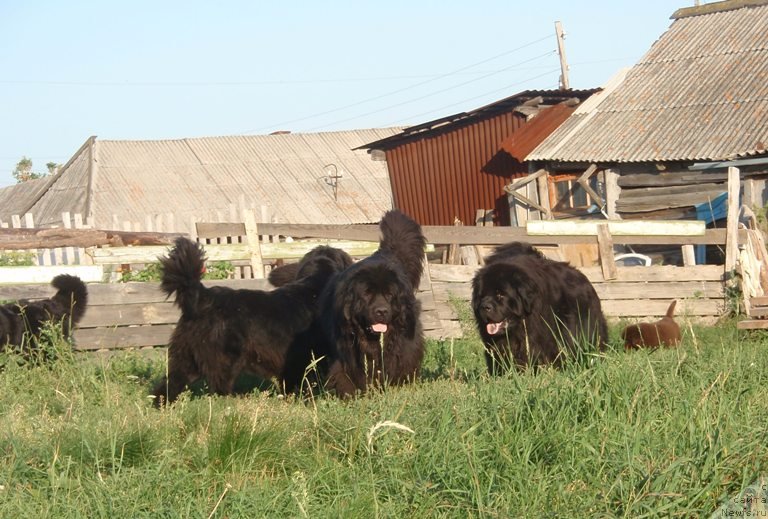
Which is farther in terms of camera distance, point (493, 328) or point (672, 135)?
point (672, 135)

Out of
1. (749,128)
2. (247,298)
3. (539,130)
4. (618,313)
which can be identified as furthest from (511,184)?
(247,298)

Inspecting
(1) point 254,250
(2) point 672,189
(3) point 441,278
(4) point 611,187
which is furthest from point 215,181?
(3) point 441,278

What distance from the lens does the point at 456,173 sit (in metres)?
33.3

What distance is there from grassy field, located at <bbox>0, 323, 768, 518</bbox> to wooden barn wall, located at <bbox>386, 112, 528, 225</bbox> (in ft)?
87.8

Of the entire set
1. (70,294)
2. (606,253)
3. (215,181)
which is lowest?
(606,253)

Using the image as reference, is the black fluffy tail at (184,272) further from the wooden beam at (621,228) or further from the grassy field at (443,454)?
the wooden beam at (621,228)

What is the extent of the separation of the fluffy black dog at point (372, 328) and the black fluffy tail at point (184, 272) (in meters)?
1.09

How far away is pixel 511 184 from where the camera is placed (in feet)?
99.4

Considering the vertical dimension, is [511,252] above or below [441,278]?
above

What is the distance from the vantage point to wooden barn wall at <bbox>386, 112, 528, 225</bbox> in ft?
105

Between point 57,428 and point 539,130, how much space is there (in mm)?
26351

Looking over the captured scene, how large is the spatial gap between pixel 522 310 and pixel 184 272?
2.69 m

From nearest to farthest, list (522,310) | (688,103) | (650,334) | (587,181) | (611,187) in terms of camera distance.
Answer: (522,310), (650,334), (611,187), (587,181), (688,103)

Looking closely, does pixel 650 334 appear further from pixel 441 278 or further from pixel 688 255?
pixel 688 255
